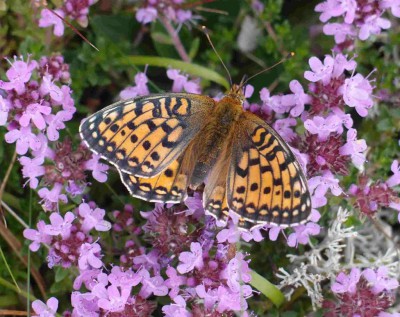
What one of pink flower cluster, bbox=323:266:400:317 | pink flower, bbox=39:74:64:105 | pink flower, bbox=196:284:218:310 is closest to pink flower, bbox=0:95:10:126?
pink flower, bbox=39:74:64:105

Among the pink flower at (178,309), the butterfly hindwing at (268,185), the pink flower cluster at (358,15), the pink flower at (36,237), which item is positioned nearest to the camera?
the butterfly hindwing at (268,185)

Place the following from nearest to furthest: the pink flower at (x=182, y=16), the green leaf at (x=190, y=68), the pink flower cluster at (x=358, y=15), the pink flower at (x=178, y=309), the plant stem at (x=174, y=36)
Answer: the pink flower at (x=178, y=309), the pink flower cluster at (x=358, y=15), the green leaf at (x=190, y=68), the plant stem at (x=174, y=36), the pink flower at (x=182, y=16)

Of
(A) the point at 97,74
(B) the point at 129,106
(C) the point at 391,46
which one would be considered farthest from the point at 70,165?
(C) the point at 391,46

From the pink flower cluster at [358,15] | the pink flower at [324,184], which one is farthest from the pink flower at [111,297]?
the pink flower cluster at [358,15]

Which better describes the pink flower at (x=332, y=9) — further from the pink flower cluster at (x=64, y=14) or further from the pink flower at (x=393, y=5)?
the pink flower cluster at (x=64, y=14)

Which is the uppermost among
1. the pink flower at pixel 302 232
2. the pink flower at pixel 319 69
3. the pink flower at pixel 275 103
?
the pink flower at pixel 319 69

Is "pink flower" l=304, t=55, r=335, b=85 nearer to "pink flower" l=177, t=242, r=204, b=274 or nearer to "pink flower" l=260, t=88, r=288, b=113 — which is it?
"pink flower" l=260, t=88, r=288, b=113
